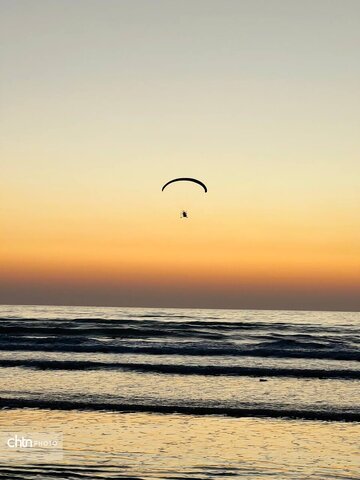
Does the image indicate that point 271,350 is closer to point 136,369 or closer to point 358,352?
point 358,352

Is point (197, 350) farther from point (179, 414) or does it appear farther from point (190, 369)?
point (179, 414)

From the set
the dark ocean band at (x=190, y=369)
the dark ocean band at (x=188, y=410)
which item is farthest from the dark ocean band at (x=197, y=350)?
the dark ocean band at (x=188, y=410)

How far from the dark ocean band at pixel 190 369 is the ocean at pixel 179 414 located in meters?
0.05

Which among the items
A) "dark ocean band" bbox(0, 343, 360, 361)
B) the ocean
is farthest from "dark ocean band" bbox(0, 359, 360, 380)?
"dark ocean band" bbox(0, 343, 360, 361)

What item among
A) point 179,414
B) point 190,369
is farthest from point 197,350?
point 179,414

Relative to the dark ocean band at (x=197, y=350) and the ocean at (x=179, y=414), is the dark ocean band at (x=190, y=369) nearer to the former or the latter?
the ocean at (x=179, y=414)

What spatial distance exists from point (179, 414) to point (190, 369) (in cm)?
1109

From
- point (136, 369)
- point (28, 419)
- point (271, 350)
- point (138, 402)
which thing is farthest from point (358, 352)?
point (28, 419)

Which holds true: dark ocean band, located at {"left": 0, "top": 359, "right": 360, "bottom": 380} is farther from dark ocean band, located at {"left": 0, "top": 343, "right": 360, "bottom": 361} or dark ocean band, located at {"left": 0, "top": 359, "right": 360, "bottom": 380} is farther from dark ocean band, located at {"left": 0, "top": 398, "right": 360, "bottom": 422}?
dark ocean band, located at {"left": 0, "top": 398, "right": 360, "bottom": 422}

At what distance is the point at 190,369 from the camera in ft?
89.2

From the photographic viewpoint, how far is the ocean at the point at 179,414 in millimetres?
11344

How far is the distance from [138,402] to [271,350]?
22915mm

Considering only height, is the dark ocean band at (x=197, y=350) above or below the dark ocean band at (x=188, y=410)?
above

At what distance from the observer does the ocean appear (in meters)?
11.3
